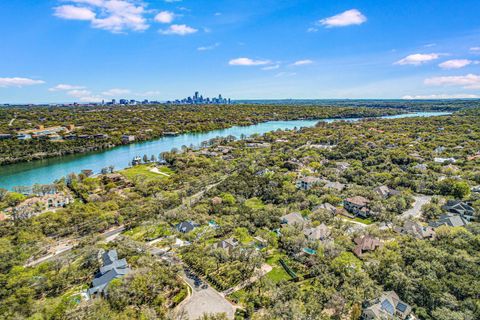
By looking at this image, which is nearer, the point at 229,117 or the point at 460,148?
the point at 460,148

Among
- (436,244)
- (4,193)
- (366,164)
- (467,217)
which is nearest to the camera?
(436,244)

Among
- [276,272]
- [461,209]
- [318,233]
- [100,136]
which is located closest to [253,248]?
[276,272]

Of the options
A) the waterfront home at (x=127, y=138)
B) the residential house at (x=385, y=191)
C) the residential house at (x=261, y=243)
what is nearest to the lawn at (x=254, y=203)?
the residential house at (x=261, y=243)

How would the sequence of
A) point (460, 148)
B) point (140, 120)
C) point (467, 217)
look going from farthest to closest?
point (140, 120), point (460, 148), point (467, 217)

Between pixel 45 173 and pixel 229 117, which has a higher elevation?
pixel 229 117

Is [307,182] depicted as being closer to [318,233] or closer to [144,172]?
[318,233]

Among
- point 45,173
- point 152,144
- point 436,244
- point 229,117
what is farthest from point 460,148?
point 229,117

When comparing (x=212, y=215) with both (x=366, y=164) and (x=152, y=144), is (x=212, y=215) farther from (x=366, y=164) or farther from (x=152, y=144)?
(x=152, y=144)

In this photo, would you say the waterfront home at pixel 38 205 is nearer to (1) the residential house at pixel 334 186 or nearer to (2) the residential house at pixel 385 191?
(1) the residential house at pixel 334 186

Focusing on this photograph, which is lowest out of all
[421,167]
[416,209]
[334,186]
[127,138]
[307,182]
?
[416,209]
